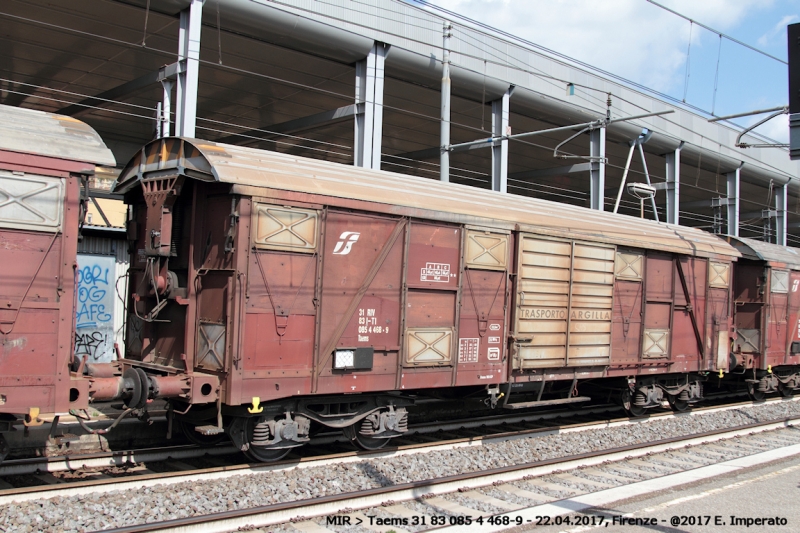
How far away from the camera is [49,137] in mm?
7020

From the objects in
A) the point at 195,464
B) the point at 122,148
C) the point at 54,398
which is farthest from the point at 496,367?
the point at 122,148

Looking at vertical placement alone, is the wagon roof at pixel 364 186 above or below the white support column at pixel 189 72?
below

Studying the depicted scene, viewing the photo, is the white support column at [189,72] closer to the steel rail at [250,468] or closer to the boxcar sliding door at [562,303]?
the boxcar sliding door at [562,303]

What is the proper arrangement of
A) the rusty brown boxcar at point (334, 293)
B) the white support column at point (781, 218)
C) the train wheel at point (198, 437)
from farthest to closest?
the white support column at point (781, 218) → the train wheel at point (198, 437) → the rusty brown boxcar at point (334, 293)

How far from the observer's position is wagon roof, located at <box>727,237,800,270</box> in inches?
645

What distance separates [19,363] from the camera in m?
6.66

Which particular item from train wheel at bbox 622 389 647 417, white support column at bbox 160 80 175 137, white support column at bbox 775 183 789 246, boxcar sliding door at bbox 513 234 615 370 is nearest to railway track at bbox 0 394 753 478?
train wheel at bbox 622 389 647 417

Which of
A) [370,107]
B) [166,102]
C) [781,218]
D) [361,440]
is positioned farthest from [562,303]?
[781,218]

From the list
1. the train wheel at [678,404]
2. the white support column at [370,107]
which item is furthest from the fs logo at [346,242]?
the white support column at [370,107]

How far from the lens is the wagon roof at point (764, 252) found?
→ 1639cm

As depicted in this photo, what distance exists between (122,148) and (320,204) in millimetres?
25834

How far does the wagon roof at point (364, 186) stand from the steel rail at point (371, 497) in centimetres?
365

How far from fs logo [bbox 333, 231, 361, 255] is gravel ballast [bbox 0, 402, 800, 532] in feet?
9.35

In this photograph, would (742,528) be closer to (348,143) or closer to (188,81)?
(188,81)
